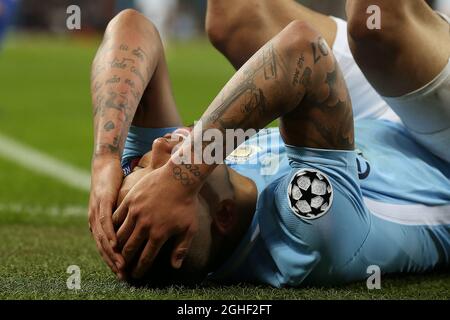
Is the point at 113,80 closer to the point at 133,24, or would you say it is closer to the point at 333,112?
the point at 133,24

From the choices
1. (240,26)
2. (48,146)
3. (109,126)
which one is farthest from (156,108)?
(48,146)

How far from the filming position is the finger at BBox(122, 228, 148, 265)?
2354 millimetres

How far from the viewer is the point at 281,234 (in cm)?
259

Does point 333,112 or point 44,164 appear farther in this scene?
point 44,164

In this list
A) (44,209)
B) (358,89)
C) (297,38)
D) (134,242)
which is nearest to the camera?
(134,242)

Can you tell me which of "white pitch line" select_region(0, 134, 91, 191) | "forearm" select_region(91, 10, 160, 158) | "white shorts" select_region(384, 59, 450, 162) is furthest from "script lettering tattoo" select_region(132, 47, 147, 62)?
"white pitch line" select_region(0, 134, 91, 191)

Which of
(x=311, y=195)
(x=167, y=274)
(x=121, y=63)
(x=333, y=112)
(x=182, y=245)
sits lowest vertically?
(x=167, y=274)

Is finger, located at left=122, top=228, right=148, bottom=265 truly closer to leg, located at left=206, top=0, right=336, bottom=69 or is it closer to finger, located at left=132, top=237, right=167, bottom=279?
finger, located at left=132, top=237, right=167, bottom=279

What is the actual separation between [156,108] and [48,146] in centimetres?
413

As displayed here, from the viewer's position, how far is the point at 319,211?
2.51 meters

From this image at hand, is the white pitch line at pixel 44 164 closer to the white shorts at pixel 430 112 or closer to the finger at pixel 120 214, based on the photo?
the white shorts at pixel 430 112

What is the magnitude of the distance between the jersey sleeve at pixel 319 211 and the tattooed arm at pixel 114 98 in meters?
0.45
